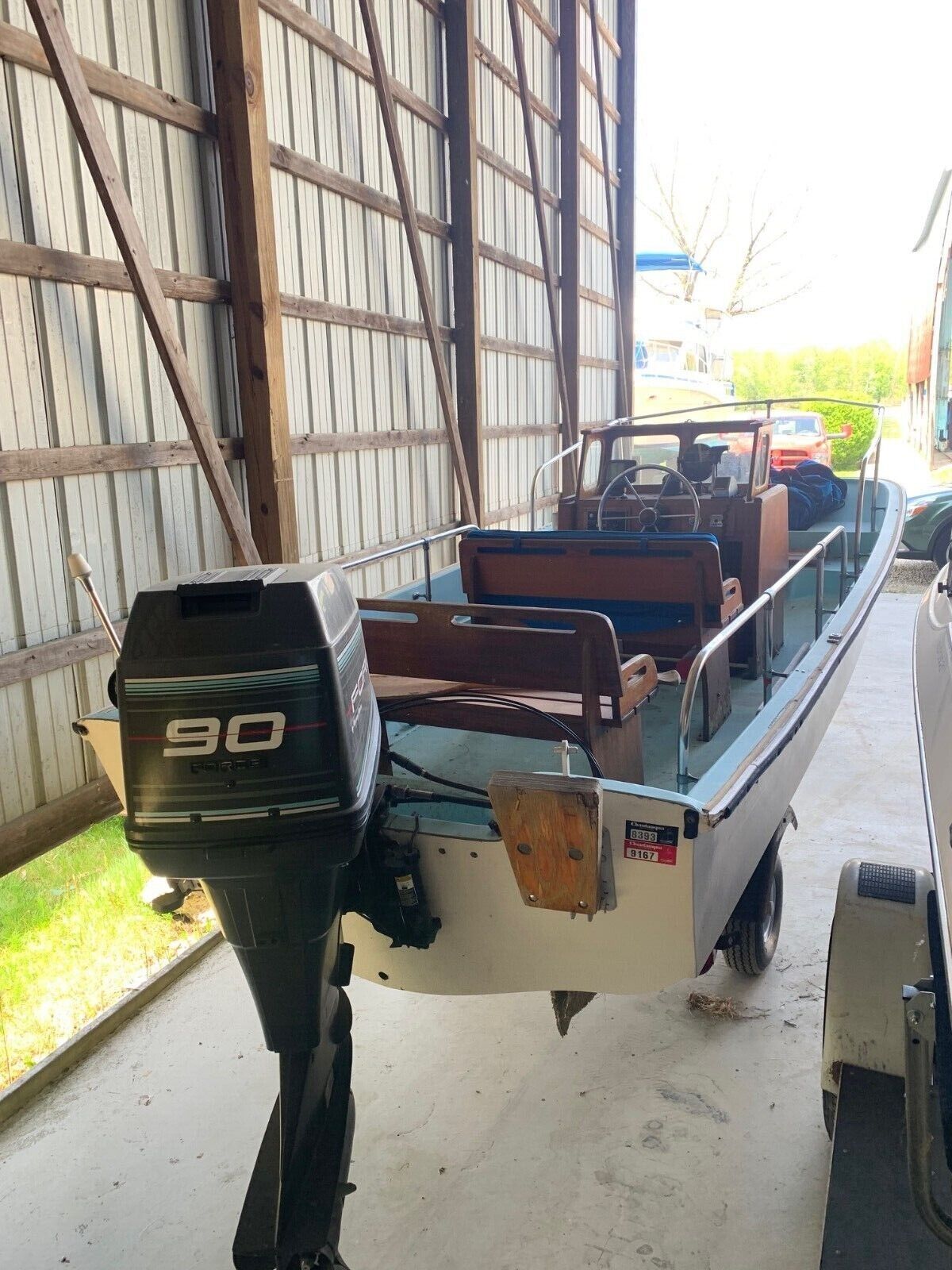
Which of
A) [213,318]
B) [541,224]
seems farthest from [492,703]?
[541,224]

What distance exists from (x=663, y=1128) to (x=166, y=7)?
164 inches

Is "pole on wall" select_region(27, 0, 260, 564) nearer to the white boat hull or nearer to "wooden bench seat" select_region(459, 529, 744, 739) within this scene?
"wooden bench seat" select_region(459, 529, 744, 739)

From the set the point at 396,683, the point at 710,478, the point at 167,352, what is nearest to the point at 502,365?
the point at 710,478

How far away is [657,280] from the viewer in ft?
83.1

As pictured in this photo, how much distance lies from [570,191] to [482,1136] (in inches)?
311

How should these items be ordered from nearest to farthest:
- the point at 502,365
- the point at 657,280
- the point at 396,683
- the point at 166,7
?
1. the point at 396,683
2. the point at 166,7
3. the point at 502,365
4. the point at 657,280

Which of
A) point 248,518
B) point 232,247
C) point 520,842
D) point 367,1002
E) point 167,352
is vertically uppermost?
point 232,247

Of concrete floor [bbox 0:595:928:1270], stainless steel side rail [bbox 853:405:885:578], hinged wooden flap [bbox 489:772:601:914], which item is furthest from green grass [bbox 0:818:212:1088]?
stainless steel side rail [bbox 853:405:885:578]

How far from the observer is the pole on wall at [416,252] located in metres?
5.01

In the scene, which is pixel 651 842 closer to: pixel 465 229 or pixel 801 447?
pixel 465 229

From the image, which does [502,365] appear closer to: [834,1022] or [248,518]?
[248,518]

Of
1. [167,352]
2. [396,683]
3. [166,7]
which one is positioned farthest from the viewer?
[166,7]

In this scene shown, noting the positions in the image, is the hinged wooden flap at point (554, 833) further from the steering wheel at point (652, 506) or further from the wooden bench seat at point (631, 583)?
the steering wheel at point (652, 506)

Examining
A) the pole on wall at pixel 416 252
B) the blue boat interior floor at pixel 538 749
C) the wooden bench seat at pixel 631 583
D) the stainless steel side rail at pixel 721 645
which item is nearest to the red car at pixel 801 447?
the pole on wall at pixel 416 252
